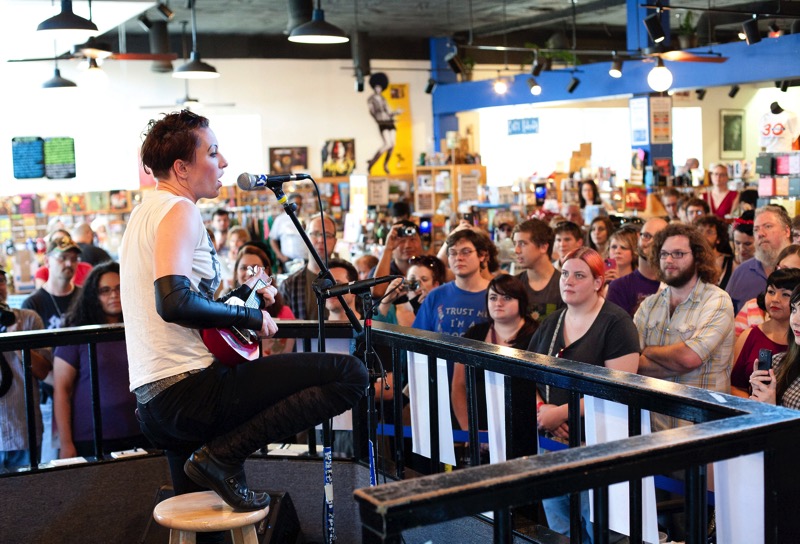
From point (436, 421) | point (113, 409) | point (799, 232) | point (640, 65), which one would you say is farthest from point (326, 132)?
point (436, 421)

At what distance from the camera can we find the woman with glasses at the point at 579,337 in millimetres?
3336

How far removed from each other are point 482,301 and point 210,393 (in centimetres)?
246

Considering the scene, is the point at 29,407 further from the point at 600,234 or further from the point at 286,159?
the point at 286,159

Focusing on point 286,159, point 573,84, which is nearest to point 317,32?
point 573,84

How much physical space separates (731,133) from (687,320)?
18.3m

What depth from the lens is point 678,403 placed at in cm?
199

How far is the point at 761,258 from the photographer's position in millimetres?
5504

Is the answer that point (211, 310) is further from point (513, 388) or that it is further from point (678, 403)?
point (678, 403)

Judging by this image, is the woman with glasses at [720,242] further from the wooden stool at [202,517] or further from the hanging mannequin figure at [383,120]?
the hanging mannequin figure at [383,120]

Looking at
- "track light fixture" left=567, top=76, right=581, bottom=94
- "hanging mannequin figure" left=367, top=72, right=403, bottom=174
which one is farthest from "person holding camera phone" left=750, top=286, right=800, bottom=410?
"hanging mannequin figure" left=367, top=72, right=403, bottom=174

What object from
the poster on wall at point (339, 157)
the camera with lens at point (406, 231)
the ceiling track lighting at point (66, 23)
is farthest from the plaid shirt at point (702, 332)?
the poster on wall at point (339, 157)

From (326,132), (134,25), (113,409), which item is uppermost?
(134,25)

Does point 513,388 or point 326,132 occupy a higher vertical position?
point 326,132

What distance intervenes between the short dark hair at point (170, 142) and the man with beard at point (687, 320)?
2.15 metres
